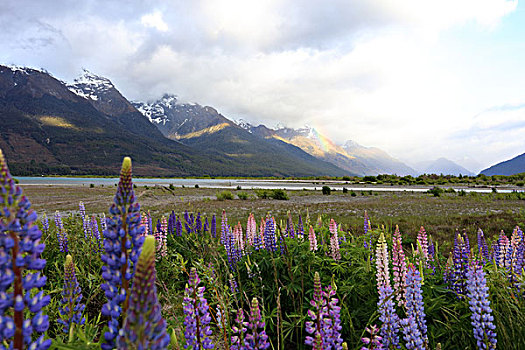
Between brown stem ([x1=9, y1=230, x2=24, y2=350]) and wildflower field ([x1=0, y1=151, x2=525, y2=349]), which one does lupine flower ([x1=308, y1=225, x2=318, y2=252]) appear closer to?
wildflower field ([x1=0, y1=151, x2=525, y2=349])

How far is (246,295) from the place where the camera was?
138 inches

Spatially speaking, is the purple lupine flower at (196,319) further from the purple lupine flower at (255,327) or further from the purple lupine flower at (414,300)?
the purple lupine flower at (414,300)

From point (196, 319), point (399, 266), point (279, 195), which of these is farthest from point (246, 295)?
point (279, 195)

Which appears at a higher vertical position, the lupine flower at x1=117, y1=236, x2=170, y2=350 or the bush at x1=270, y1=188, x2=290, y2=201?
the lupine flower at x1=117, y1=236, x2=170, y2=350

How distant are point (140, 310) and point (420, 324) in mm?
2869

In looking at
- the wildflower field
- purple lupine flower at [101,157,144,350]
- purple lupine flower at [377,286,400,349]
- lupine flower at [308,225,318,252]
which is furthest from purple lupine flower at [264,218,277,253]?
purple lupine flower at [101,157,144,350]

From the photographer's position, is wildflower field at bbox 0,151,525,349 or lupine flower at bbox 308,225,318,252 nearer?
wildflower field at bbox 0,151,525,349

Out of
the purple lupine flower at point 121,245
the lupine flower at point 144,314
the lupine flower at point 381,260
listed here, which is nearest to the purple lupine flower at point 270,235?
the lupine flower at point 381,260

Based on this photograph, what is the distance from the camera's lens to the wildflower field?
113 centimetres

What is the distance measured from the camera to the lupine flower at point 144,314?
986 mm

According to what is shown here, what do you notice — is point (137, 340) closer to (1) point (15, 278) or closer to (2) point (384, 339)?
(1) point (15, 278)

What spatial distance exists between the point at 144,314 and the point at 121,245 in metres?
0.50

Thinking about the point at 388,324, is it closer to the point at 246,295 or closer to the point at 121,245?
the point at 246,295

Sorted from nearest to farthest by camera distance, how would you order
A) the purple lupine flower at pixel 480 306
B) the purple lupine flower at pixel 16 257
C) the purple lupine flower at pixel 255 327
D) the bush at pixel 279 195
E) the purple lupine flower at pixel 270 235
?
1. the purple lupine flower at pixel 16 257
2. the purple lupine flower at pixel 255 327
3. the purple lupine flower at pixel 480 306
4. the purple lupine flower at pixel 270 235
5. the bush at pixel 279 195
